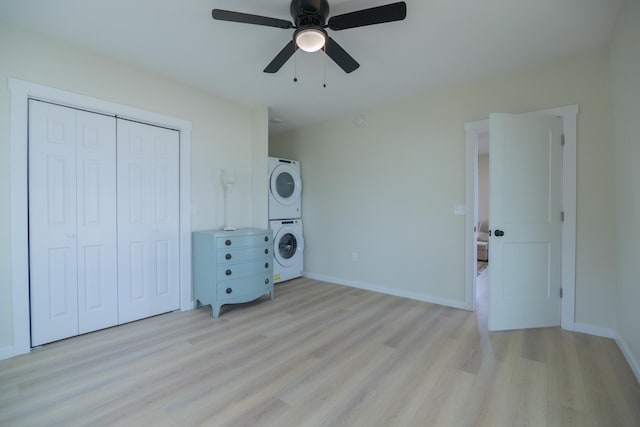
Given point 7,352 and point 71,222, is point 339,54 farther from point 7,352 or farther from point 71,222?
point 7,352

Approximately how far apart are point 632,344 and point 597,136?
5.30ft

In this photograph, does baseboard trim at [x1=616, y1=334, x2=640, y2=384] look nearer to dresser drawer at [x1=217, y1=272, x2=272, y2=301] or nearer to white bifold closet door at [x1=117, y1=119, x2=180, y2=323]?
dresser drawer at [x1=217, y1=272, x2=272, y2=301]

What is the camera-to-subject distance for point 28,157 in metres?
2.14

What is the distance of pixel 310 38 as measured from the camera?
175 centimetres

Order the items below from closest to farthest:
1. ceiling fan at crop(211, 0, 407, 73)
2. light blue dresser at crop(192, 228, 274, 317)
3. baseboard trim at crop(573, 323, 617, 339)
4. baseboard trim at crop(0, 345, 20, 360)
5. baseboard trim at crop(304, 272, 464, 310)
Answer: ceiling fan at crop(211, 0, 407, 73) < baseboard trim at crop(0, 345, 20, 360) < baseboard trim at crop(573, 323, 617, 339) < light blue dresser at crop(192, 228, 274, 317) < baseboard trim at crop(304, 272, 464, 310)

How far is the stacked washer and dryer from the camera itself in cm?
400

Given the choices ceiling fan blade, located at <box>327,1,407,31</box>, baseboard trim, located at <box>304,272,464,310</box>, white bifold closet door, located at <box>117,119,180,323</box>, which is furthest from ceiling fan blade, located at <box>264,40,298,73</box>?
baseboard trim, located at <box>304,272,464,310</box>

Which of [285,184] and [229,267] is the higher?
[285,184]

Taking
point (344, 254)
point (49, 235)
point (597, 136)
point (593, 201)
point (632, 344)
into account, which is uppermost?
point (597, 136)

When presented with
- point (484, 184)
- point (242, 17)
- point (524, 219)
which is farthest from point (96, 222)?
point (484, 184)

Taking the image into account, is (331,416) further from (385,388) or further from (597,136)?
(597,136)

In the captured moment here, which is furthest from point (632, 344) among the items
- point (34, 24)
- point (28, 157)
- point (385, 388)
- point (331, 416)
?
point (34, 24)

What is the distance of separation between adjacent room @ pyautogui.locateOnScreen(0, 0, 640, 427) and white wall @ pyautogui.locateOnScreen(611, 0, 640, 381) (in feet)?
0.10

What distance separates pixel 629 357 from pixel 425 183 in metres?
2.09
